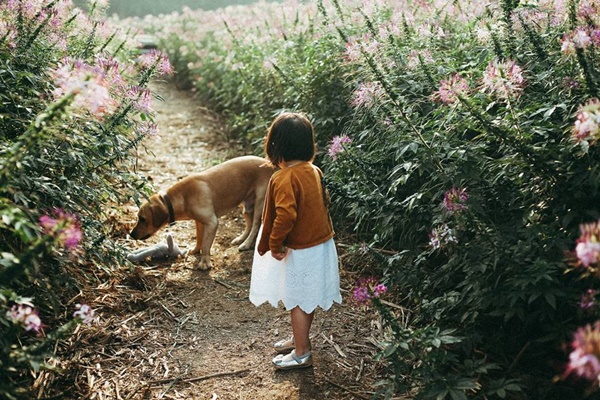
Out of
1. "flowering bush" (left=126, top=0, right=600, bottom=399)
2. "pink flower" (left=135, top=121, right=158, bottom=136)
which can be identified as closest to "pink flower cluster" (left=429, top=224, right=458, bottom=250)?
"flowering bush" (left=126, top=0, right=600, bottom=399)

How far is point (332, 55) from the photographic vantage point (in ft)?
16.8

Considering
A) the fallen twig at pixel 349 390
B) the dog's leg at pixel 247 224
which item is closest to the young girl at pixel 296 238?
the fallen twig at pixel 349 390

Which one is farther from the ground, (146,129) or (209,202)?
(146,129)

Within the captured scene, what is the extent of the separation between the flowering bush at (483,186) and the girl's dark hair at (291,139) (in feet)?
1.00

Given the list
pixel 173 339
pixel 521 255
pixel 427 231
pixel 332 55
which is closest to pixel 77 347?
pixel 173 339

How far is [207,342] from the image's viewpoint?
3.67m

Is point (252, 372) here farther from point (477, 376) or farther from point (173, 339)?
point (477, 376)

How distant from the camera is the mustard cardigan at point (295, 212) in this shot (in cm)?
314

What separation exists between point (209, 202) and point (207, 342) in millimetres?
1345

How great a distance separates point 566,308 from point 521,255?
324 millimetres

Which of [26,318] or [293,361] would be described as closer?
[26,318]

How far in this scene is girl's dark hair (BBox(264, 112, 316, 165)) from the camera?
3.17m

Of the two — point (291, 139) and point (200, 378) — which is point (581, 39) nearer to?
point (291, 139)

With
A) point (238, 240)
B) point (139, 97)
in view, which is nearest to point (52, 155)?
point (139, 97)
